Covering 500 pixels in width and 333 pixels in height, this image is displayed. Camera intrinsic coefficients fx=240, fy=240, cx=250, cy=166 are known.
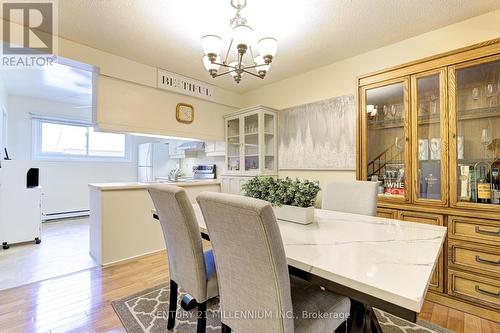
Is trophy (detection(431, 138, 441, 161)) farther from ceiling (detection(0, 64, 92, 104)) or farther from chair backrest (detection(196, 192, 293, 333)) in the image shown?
ceiling (detection(0, 64, 92, 104))

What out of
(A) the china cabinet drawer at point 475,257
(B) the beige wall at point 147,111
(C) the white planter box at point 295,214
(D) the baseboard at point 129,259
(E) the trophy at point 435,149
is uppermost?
(B) the beige wall at point 147,111

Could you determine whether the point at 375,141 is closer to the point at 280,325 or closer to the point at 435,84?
the point at 435,84

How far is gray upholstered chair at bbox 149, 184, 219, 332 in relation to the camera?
1.30m

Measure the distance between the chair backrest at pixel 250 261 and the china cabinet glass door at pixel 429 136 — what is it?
5.94ft

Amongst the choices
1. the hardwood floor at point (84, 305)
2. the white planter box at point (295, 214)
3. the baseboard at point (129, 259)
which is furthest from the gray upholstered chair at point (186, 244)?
the baseboard at point (129, 259)

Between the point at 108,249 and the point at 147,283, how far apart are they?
0.74m

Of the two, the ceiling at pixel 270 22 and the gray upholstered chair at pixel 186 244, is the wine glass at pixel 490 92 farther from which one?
the gray upholstered chair at pixel 186 244

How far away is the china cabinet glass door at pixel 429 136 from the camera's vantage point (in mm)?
1966

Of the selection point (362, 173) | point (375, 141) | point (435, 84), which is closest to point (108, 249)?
point (362, 173)

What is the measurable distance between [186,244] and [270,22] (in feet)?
6.48

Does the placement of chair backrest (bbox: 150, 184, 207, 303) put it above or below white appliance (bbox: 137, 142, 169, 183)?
below

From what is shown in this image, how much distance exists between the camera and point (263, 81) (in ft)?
12.3

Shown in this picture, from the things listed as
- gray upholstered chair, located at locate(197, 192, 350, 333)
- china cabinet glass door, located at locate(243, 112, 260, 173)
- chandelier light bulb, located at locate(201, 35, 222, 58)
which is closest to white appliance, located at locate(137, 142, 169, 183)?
china cabinet glass door, located at locate(243, 112, 260, 173)
